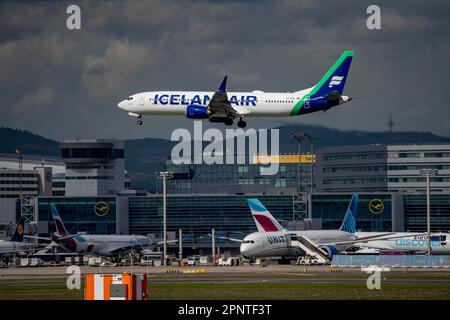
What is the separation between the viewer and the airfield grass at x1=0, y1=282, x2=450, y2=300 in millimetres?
85938

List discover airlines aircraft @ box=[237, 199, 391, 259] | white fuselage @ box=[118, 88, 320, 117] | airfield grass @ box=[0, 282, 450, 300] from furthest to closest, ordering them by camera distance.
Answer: discover airlines aircraft @ box=[237, 199, 391, 259] → white fuselage @ box=[118, 88, 320, 117] → airfield grass @ box=[0, 282, 450, 300]

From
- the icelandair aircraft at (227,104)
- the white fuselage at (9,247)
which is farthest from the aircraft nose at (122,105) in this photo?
the white fuselage at (9,247)

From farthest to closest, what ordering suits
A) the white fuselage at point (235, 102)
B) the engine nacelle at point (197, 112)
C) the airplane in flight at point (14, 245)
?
1. the airplane in flight at point (14, 245)
2. the white fuselage at point (235, 102)
3. the engine nacelle at point (197, 112)

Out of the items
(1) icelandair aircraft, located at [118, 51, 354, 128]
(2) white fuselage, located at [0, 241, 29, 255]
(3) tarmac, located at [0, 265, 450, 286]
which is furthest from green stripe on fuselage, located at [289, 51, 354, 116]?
Answer: (2) white fuselage, located at [0, 241, 29, 255]

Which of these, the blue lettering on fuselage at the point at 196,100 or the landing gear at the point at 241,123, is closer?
the landing gear at the point at 241,123

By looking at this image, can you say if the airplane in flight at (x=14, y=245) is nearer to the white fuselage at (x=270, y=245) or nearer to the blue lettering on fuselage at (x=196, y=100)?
the white fuselage at (x=270, y=245)

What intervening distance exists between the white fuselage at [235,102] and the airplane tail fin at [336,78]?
488 cm

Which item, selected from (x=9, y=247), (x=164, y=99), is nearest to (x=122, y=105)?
(x=164, y=99)

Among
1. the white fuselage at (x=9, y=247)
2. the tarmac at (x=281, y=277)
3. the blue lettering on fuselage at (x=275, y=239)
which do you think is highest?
the blue lettering on fuselage at (x=275, y=239)

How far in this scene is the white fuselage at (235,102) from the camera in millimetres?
138500

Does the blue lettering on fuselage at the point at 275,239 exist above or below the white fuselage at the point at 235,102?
below

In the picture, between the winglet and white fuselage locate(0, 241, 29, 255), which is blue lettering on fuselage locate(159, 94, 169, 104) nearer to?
the winglet
